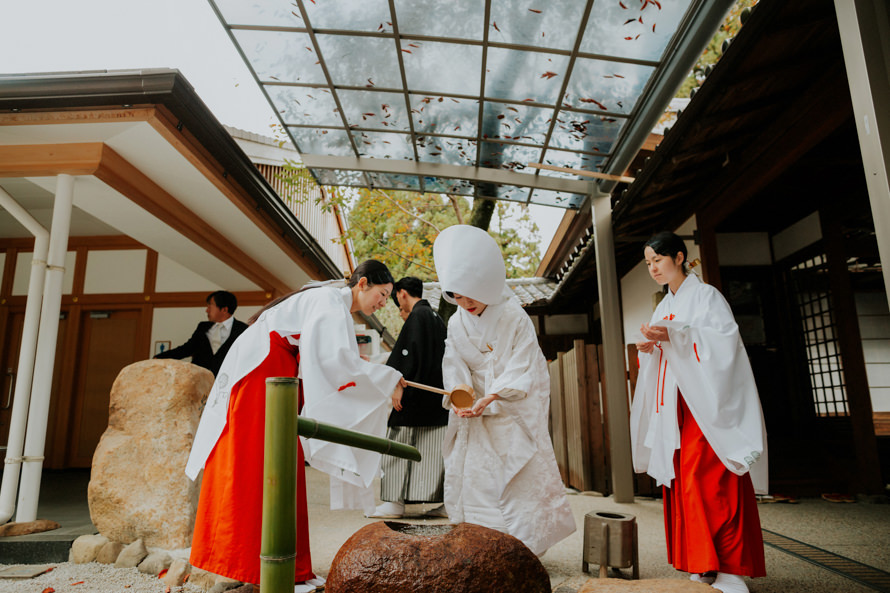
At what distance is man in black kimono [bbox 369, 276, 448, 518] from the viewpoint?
505 centimetres

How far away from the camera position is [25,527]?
4.17 m

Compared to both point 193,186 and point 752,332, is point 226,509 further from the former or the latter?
point 752,332

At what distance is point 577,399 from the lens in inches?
270

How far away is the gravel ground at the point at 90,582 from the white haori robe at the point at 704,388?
9.70 feet

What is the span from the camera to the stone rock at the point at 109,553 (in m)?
3.86

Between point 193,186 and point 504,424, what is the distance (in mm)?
4051

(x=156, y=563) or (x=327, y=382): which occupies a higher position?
(x=327, y=382)

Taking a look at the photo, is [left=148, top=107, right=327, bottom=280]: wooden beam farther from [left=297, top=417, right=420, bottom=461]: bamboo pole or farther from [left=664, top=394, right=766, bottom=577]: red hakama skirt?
[left=664, top=394, right=766, bottom=577]: red hakama skirt

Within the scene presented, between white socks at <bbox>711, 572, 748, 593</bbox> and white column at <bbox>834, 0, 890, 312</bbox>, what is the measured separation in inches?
65.2

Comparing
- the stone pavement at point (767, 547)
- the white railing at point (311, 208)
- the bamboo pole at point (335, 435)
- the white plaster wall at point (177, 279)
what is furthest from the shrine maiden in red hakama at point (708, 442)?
the white railing at point (311, 208)

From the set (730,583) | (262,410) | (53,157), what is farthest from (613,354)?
(53,157)

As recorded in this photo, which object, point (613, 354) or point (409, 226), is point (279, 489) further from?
point (409, 226)

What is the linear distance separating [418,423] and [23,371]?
3.22 metres

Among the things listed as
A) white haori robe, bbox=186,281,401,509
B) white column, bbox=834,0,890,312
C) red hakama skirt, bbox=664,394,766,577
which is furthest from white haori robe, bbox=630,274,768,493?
white haori robe, bbox=186,281,401,509
